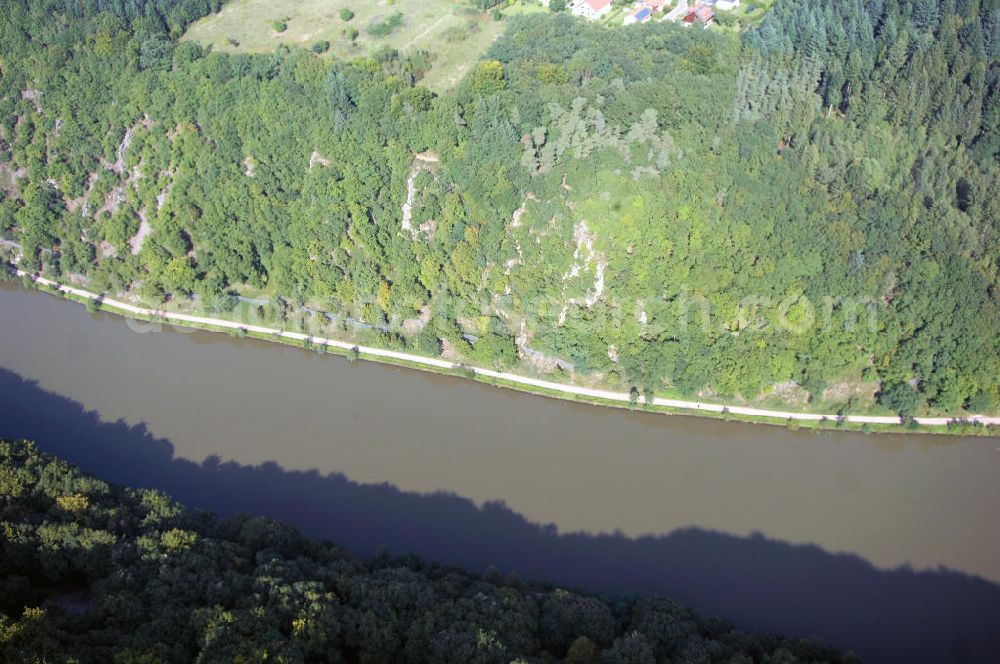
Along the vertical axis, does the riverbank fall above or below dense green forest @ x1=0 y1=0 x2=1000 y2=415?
below

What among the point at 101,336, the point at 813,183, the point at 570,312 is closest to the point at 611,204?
the point at 570,312

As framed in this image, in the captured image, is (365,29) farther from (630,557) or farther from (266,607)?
(266,607)

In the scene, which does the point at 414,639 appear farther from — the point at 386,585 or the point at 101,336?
the point at 101,336

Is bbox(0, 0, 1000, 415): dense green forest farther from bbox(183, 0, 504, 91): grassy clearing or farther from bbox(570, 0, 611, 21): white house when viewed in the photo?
bbox(570, 0, 611, 21): white house

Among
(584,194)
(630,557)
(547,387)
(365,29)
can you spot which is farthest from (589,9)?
(630,557)

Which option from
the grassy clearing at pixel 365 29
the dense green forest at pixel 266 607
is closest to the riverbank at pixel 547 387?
the dense green forest at pixel 266 607

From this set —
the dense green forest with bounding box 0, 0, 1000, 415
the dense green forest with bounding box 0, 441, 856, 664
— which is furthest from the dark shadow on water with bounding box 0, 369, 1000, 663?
the dense green forest with bounding box 0, 0, 1000, 415

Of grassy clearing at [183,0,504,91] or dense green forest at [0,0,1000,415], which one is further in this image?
grassy clearing at [183,0,504,91]

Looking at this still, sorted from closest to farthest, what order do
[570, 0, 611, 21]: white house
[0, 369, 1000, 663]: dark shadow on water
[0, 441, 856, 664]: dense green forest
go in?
1. [0, 441, 856, 664]: dense green forest
2. [0, 369, 1000, 663]: dark shadow on water
3. [570, 0, 611, 21]: white house
